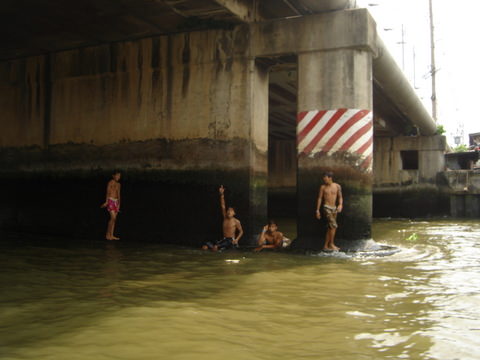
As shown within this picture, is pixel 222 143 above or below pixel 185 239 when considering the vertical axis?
above

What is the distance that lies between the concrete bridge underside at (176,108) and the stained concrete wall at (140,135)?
1.1 inches

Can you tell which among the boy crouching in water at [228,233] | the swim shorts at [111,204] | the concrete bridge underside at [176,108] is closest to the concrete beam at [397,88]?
the concrete bridge underside at [176,108]

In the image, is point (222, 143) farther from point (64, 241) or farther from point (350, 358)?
point (350, 358)

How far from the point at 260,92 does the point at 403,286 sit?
5167 millimetres

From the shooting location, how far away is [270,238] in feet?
29.6

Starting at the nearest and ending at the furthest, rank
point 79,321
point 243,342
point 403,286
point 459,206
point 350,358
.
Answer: point 350,358 < point 243,342 < point 79,321 < point 403,286 < point 459,206

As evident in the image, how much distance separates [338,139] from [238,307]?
15.9ft

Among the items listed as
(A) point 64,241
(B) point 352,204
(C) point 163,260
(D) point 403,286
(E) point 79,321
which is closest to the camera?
(E) point 79,321

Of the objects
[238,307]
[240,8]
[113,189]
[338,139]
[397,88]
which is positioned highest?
[240,8]

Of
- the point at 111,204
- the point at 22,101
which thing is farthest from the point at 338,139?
the point at 22,101

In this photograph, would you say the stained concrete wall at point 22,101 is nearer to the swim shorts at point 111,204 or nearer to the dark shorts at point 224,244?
the swim shorts at point 111,204

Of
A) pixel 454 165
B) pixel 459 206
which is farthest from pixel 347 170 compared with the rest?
pixel 454 165

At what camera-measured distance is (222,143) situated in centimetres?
955

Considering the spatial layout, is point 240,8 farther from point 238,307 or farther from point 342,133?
point 238,307
